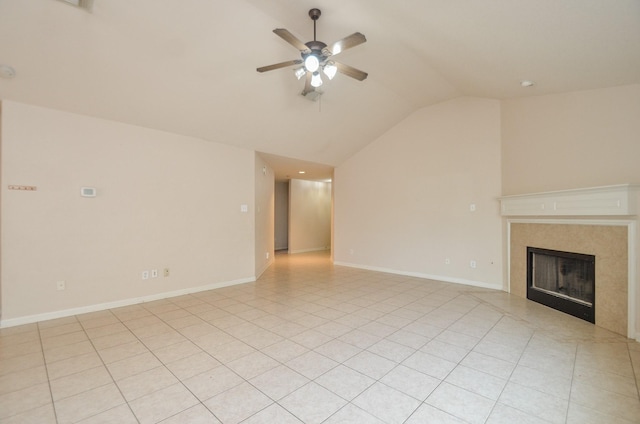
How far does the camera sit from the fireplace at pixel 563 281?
3.47 m

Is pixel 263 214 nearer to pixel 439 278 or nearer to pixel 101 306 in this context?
pixel 101 306

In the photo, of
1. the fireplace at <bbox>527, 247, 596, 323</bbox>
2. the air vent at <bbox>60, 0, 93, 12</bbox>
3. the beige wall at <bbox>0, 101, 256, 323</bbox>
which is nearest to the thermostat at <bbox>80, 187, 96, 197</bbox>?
the beige wall at <bbox>0, 101, 256, 323</bbox>

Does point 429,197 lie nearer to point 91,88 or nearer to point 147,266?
point 147,266

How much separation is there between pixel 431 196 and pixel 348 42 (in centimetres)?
386

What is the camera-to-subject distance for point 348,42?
259cm

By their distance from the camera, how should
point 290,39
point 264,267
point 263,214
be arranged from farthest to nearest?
1. point 264,267
2. point 263,214
3. point 290,39

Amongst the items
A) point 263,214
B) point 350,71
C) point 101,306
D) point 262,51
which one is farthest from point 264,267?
point 350,71

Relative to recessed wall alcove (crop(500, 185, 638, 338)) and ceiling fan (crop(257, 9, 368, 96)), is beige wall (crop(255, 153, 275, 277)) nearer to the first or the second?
ceiling fan (crop(257, 9, 368, 96))

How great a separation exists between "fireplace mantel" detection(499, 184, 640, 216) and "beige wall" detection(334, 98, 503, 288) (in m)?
0.66

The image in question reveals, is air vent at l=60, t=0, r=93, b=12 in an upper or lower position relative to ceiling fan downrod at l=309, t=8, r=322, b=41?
lower

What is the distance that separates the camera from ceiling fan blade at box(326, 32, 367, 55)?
2501mm

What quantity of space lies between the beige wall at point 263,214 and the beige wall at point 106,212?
24.1 inches

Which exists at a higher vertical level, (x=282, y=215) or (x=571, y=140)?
(x=571, y=140)

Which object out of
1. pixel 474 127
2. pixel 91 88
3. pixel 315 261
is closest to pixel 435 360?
pixel 474 127
